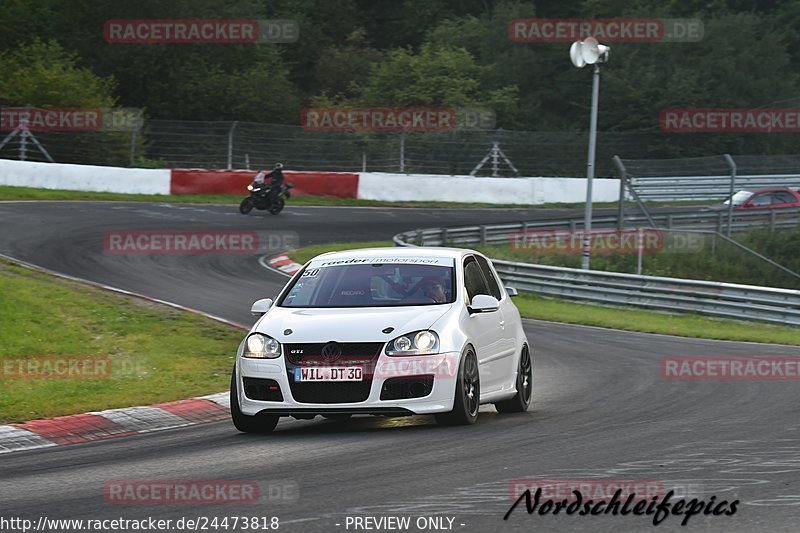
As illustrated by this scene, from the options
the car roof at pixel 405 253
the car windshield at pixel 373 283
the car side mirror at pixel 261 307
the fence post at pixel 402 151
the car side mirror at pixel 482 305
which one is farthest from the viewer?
the fence post at pixel 402 151

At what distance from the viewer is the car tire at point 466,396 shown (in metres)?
9.91

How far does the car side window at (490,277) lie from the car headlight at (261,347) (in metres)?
2.53

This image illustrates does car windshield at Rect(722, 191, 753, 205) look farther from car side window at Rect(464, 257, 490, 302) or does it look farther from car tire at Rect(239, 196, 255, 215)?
car side window at Rect(464, 257, 490, 302)

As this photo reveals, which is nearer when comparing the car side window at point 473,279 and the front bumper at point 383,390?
the front bumper at point 383,390

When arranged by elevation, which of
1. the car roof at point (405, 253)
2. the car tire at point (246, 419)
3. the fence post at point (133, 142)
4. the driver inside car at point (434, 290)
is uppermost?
the fence post at point (133, 142)

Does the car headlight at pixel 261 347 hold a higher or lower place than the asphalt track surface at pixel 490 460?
higher

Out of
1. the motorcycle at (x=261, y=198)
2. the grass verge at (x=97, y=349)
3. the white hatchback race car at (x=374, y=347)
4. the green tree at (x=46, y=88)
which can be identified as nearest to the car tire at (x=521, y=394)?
the white hatchback race car at (x=374, y=347)

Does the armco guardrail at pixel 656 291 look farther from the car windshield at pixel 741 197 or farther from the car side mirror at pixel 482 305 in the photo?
the car side mirror at pixel 482 305

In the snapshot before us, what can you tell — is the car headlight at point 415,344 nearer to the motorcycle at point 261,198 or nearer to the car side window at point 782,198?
the motorcycle at point 261,198

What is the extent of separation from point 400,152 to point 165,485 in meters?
35.0

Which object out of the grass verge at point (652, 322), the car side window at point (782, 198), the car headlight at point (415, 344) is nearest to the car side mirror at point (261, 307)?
the car headlight at point (415, 344)

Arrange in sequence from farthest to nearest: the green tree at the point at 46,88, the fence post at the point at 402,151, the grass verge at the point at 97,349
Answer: the green tree at the point at 46,88
the fence post at the point at 402,151
the grass verge at the point at 97,349

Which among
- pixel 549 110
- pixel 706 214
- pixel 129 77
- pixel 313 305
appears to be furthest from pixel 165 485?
pixel 549 110

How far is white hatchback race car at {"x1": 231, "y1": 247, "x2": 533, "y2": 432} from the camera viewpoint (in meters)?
9.72
